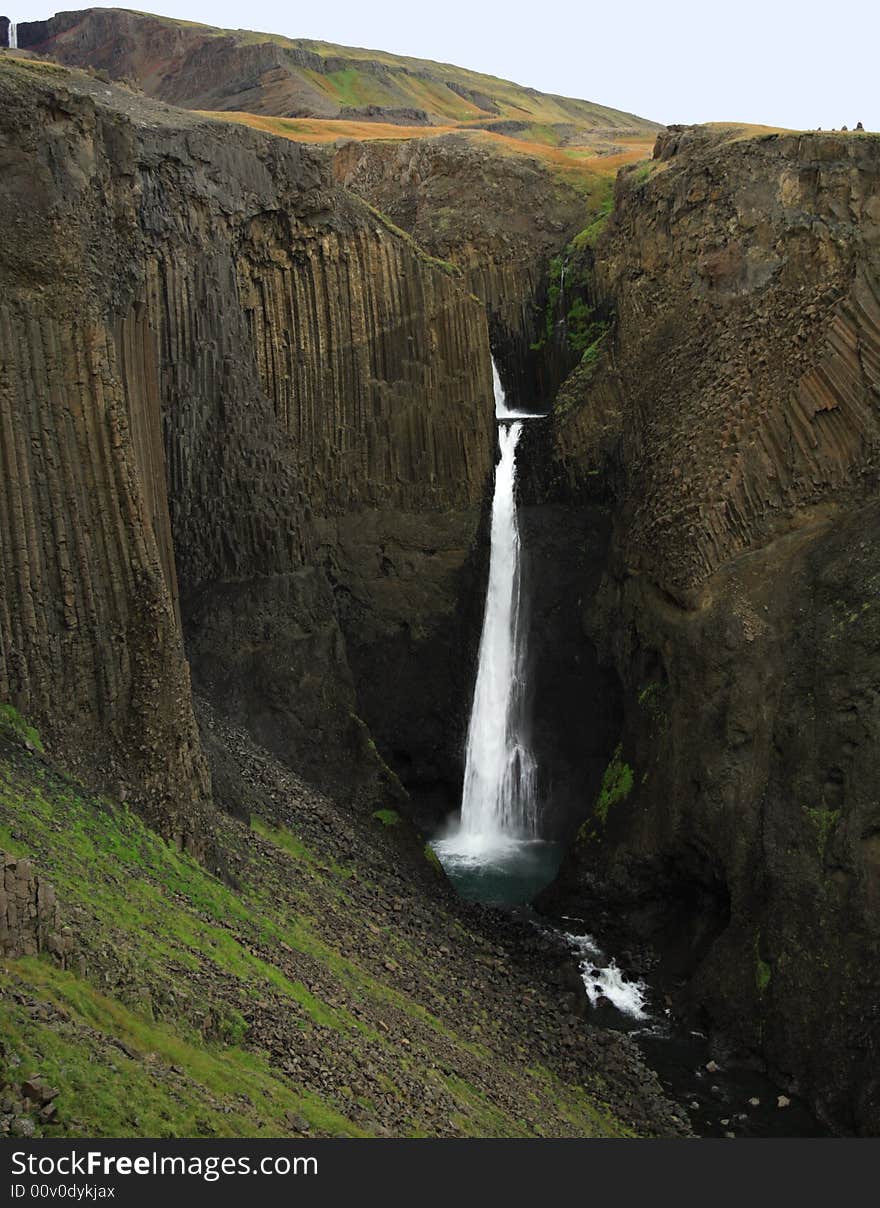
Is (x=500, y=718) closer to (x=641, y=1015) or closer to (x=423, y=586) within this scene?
(x=423, y=586)

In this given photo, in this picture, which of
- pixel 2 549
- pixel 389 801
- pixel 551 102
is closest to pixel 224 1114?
pixel 2 549

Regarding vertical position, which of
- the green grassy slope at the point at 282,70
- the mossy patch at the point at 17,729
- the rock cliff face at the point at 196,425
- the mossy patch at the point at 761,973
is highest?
the green grassy slope at the point at 282,70

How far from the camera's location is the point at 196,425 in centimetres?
2966

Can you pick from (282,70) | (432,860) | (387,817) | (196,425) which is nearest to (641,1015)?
(432,860)

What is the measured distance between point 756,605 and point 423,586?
9927 millimetres

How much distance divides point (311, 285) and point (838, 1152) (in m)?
22.3

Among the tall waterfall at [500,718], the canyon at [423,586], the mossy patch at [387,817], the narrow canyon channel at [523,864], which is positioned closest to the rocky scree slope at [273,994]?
the canyon at [423,586]

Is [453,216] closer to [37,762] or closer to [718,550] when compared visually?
[718,550]

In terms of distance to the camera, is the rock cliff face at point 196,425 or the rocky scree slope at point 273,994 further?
the rock cliff face at point 196,425

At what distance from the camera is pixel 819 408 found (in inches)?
1123

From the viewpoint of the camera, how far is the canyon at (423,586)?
19.7m

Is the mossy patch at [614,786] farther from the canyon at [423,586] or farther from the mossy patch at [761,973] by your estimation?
the mossy patch at [761,973]

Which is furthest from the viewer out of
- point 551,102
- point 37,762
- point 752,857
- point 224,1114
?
point 551,102

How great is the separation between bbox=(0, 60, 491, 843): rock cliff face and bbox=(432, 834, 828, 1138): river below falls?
3.95m
